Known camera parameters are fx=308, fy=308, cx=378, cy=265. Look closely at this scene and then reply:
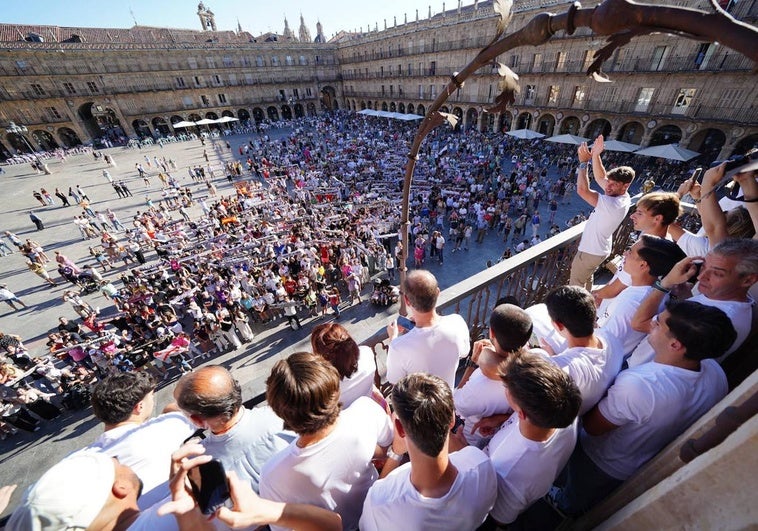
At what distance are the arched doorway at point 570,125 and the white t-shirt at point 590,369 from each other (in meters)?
32.3

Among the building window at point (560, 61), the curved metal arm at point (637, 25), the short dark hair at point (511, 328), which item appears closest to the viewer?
the curved metal arm at point (637, 25)

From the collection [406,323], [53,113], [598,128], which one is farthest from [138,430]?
[53,113]

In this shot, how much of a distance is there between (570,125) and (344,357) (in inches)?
1344

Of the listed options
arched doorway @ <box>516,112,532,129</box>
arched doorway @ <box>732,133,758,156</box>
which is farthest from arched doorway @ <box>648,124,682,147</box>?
arched doorway @ <box>516,112,532,129</box>

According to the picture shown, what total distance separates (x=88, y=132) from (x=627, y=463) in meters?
59.9

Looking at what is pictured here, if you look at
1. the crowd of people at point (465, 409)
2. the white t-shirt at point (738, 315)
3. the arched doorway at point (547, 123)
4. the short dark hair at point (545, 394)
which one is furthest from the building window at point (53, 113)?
the white t-shirt at point (738, 315)

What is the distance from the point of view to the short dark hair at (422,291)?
8.77 ft

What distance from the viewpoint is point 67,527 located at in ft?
5.92

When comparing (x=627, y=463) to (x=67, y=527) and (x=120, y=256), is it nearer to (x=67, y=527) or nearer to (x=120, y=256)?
(x=67, y=527)

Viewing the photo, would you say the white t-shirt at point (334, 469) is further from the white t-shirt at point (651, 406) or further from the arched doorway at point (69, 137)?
the arched doorway at point (69, 137)

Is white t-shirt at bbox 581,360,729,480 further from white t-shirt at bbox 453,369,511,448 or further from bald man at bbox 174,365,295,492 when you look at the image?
bald man at bbox 174,365,295,492

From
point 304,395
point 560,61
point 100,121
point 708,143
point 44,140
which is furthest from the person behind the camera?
point 100,121

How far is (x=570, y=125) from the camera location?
28.2m

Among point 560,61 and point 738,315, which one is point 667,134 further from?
point 738,315
